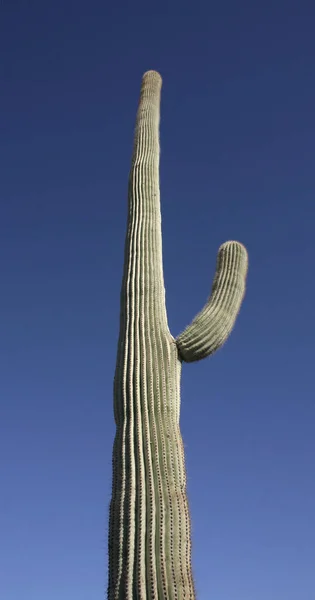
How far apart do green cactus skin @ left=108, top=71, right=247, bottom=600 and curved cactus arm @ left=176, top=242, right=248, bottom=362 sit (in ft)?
0.03

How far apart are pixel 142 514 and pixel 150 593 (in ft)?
1.99

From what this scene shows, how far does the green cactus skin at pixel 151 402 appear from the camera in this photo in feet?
17.4

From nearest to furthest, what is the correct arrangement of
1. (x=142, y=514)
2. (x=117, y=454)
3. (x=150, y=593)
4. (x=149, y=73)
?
(x=150, y=593)
(x=142, y=514)
(x=117, y=454)
(x=149, y=73)

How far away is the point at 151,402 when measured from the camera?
624 cm

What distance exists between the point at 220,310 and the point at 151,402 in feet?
4.33

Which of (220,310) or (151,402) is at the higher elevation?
(220,310)

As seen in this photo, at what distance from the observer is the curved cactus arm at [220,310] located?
679 cm

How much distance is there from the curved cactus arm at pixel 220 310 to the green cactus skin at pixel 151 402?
0.01 metres

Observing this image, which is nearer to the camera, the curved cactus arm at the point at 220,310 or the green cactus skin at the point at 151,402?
the green cactus skin at the point at 151,402

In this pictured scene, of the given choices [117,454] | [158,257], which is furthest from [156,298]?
[117,454]

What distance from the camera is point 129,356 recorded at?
21.7 ft

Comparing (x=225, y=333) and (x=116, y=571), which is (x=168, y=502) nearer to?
(x=116, y=571)

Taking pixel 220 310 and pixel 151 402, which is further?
pixel 220 310

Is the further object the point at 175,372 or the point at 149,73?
the point at 149,73
